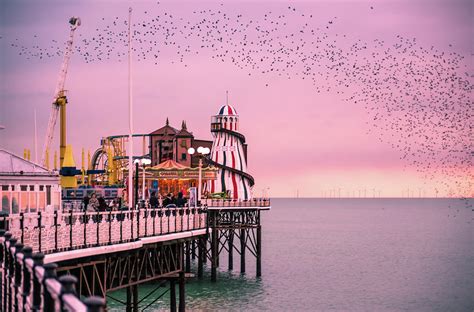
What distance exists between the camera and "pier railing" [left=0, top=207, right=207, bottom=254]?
23.5 m

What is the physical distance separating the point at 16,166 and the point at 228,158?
38.3 meters

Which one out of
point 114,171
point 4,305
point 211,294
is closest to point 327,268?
point 114,171

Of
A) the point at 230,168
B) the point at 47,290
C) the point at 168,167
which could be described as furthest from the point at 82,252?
the point at 230,168

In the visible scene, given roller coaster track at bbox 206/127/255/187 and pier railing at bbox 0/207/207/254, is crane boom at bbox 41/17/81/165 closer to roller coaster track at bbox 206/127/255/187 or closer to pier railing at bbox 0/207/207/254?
roller coaster track at bbox 206/127/255/187

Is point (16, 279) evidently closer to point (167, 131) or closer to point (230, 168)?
point (230, 168)

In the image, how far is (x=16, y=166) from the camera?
34.5 meters

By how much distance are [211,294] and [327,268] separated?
31.9 metres

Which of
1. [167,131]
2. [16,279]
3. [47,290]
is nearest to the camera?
[47,290]

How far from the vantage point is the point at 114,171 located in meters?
89.0

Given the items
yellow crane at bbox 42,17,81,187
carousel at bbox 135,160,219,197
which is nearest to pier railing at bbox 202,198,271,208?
carousel at bbox 135,160,219,197

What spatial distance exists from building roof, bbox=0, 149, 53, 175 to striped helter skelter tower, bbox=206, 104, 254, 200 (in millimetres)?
35961

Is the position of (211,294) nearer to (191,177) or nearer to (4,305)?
(191,177)

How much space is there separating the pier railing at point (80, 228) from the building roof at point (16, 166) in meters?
3.26

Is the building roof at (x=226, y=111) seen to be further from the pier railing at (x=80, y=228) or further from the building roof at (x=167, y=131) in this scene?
the pier railing at (x=80, y=228)
